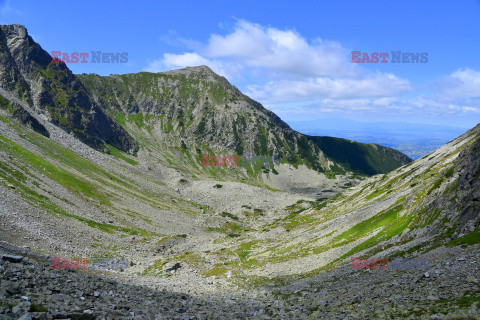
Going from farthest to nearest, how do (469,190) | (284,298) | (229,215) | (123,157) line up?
(123,157)
(229,215)
(469,190)
(284,298)

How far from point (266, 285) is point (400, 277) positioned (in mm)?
20231

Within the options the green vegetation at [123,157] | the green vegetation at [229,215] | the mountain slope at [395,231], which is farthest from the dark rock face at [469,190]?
the green vegetation at [123,157]

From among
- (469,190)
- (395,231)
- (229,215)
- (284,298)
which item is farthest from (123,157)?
(469,190)

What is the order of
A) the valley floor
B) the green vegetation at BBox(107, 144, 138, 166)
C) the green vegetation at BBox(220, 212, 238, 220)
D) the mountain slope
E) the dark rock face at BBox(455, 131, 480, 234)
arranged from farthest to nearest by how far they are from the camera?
the green vegetation at BBox(107, 144, 138, 166)
the green vegetation at BBox(220, 212, 238, 220)
the mountain slope
the dark rock face at BBox(455, 131, 480, 234)
the valley floor

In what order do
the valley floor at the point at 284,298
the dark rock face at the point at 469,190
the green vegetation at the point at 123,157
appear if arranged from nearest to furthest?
1. the valley floor at the point at 284,298
2. the dark rock face at the point at 469,190
3. the green vegetation at the point at 123,157

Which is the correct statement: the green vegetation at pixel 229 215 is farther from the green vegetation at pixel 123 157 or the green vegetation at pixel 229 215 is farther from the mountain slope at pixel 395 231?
the green vegetation at pixel 123 157

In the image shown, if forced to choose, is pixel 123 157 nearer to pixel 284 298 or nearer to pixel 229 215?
pixel 229 215

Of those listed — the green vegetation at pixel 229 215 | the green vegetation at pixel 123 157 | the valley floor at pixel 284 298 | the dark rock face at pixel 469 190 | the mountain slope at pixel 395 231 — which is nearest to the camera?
the valley floor at pixel 284 298

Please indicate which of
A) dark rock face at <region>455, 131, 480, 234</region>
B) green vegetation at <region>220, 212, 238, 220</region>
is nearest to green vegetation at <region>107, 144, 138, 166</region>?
green vegetation at <region>220, 212, 238, 220</region>

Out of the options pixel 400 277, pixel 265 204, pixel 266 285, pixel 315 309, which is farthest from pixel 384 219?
pixel 265 204

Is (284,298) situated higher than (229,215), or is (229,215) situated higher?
(284,298)

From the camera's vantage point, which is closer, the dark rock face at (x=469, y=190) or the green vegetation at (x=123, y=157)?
the dark rock face at (x=469, y=190)

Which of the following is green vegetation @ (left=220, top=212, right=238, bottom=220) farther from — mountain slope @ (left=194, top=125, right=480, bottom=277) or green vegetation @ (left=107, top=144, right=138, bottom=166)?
green vegetation @ (left=107, top=144, right=138, bottom=166)

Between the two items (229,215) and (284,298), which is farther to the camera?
(229,215)
